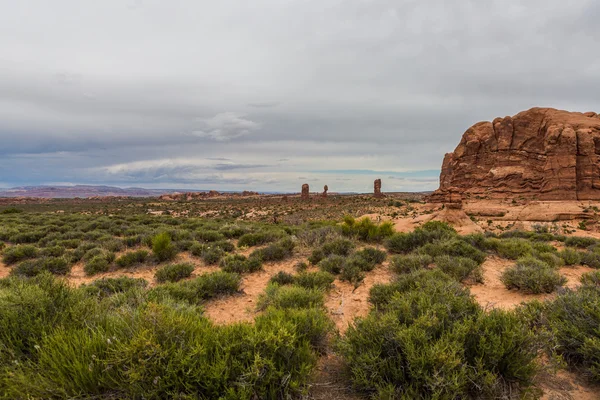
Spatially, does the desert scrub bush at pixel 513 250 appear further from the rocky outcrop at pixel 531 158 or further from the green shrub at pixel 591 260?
the rocky outcrop at pixel 531 158

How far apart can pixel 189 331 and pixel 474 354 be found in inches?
117

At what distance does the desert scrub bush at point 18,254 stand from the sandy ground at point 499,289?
1418 cm

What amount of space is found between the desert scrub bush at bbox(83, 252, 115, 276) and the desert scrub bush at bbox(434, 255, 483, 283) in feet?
33.2

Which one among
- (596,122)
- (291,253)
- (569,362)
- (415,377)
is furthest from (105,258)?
(596,122)

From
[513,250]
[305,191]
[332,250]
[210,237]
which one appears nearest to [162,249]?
[210,237]

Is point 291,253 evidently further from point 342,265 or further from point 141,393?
point 141,393

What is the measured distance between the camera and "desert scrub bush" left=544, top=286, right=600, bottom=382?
297cm

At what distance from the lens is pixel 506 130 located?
32750mm

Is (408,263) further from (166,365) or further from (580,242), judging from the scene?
(580,242)

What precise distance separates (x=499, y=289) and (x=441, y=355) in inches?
190

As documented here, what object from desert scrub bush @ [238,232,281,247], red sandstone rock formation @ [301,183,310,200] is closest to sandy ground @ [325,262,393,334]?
desert scrub bush @ [238,232,281,247]

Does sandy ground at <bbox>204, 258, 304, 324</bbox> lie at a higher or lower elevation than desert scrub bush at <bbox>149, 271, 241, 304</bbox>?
lower

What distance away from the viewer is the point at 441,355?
2484 millimetres

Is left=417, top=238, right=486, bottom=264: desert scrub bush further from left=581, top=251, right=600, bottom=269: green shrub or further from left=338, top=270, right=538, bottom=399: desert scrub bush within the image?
left=338, top=270, right=538, bottom=399: desert scrub bush
